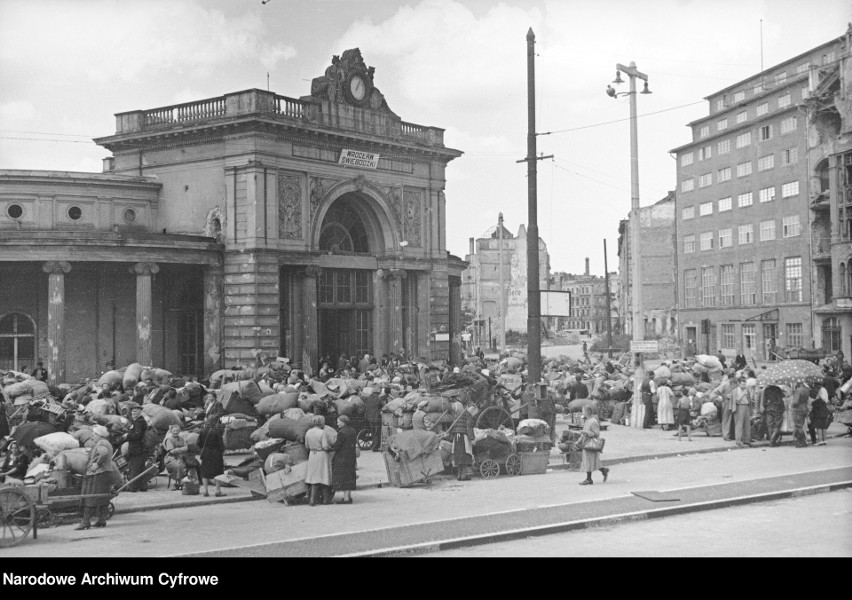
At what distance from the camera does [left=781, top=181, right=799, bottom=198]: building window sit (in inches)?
2234

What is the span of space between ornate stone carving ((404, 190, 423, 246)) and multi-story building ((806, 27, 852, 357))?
21735 millimetres

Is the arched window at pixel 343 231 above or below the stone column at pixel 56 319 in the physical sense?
above

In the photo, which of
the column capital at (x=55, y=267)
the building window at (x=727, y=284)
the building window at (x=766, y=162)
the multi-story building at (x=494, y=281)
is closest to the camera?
the column capital at (x=55, y=267)

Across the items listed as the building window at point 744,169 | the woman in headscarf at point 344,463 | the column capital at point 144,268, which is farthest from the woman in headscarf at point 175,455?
the building window at point 744,169

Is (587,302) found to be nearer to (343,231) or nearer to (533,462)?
(343,231)

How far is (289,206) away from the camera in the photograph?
126 feet

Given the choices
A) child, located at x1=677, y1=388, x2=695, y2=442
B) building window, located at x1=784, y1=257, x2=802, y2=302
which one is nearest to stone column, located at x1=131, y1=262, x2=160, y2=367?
child, located at x1=677, y1=388, x2=695, y2=442

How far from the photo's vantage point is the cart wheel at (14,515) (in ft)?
40.6

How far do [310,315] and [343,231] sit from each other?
→ 187 inches

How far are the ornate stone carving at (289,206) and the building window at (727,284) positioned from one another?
35743mm

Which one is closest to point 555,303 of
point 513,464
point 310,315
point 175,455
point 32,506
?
point 513,464

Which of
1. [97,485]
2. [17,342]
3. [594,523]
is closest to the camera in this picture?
[594,523]

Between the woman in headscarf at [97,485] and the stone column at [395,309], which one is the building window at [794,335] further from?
the woman in headscarf at [97,485]

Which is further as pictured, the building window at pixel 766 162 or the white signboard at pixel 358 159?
the building window at pixel 766 162
